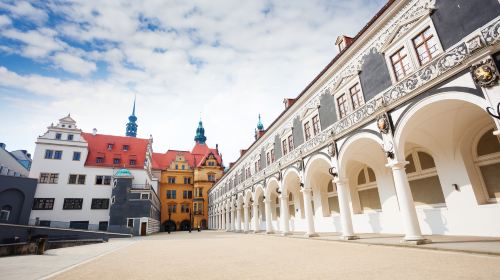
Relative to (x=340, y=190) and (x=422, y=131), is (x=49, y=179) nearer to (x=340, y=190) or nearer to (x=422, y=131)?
(x=340, y=190)

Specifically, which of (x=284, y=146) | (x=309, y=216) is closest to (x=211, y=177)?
(x=284, y=146)

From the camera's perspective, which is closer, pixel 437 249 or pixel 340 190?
pixel 437 249

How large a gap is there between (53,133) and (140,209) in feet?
54.4

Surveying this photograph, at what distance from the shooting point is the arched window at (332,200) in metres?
18.6

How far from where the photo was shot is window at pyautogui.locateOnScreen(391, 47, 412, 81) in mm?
10023

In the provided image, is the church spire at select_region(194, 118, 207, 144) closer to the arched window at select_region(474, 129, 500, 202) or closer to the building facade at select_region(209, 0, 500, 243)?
the building facade at select_region(209, 0, 500, 243)

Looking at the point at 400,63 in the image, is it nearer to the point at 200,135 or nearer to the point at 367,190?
the point at 367,190

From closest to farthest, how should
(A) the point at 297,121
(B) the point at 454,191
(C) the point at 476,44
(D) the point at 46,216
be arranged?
(C) the point at 476,44 → (B) the point at 454,191 → (A) the point at 297,121 → (D) the point at 46,216

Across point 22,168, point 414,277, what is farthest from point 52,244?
point 22,168

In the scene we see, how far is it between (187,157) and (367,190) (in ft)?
164

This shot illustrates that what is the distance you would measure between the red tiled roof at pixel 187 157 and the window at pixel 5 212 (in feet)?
82.6

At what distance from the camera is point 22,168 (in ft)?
148

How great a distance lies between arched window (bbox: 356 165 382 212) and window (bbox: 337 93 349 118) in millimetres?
4383

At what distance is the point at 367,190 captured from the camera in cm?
1569
